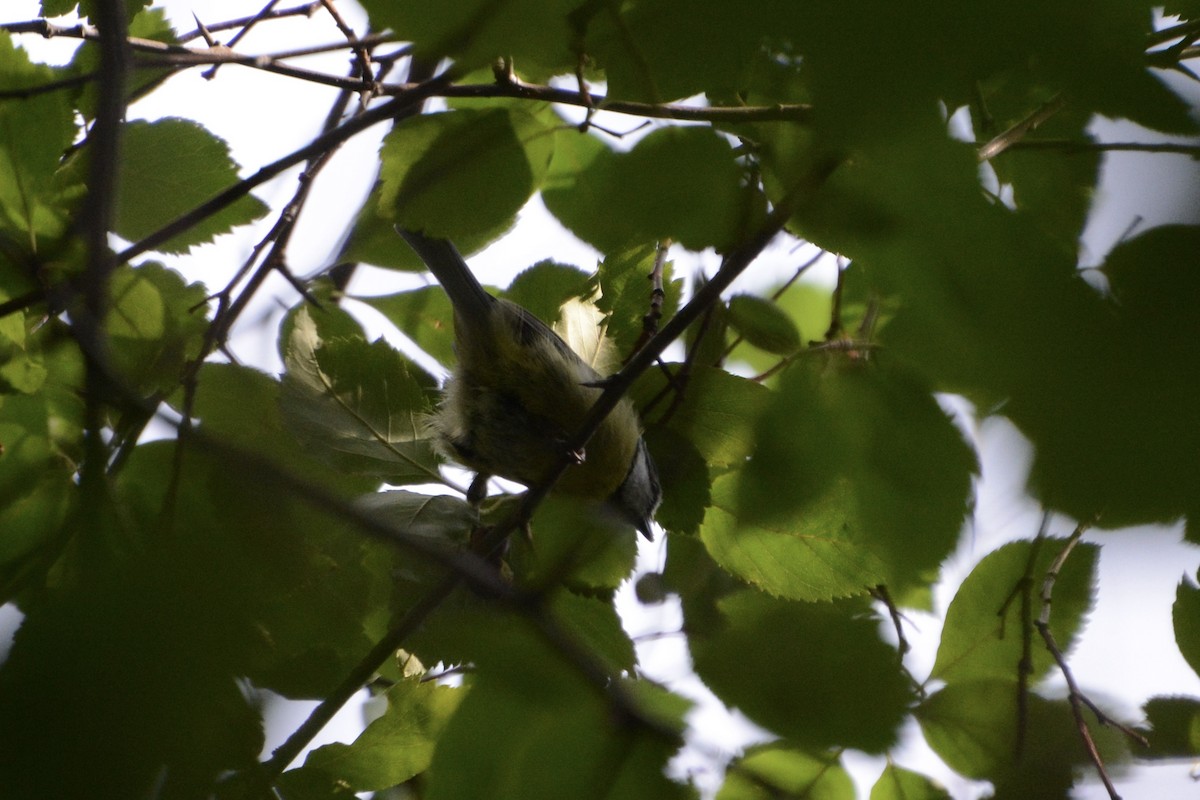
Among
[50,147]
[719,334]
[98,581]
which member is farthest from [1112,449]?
[50,147]

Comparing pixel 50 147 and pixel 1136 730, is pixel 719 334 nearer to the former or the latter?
pixel 1136 730

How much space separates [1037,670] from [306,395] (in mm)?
1281

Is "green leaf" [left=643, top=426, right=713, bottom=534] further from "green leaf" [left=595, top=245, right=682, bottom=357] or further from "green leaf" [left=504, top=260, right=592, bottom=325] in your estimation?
"green leaf" [left=504, top=260, right=592, bottom=325]

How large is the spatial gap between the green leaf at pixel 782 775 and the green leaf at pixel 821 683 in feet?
0.30

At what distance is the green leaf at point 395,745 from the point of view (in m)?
1.28

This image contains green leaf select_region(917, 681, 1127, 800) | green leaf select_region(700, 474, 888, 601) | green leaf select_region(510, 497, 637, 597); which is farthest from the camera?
green leaf select_region(700, 474, 888, 601)

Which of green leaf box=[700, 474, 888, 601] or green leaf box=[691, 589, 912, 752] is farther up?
green leaf box=[700, 474, 888, 601]


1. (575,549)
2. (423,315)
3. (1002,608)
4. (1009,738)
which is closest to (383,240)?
(423,315)

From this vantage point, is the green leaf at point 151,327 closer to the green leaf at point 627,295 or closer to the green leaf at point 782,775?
the green leaf at point 627,295

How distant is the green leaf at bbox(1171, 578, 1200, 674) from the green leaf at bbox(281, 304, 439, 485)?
4.22 ft

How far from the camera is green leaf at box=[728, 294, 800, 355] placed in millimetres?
1409

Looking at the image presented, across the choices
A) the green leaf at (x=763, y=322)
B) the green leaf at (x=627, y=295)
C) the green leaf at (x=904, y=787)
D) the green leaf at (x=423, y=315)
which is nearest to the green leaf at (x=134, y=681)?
the green leaf at (x=904, y=787)

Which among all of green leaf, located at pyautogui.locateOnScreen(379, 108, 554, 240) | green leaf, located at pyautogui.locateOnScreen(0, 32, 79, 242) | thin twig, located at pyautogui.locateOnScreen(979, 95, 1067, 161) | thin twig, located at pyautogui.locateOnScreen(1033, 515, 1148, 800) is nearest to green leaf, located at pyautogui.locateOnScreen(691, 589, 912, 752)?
thin twig, located at pyautogui.locateOnScreen(1033, 515, 1148, 800)

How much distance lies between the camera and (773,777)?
2.64 ft
